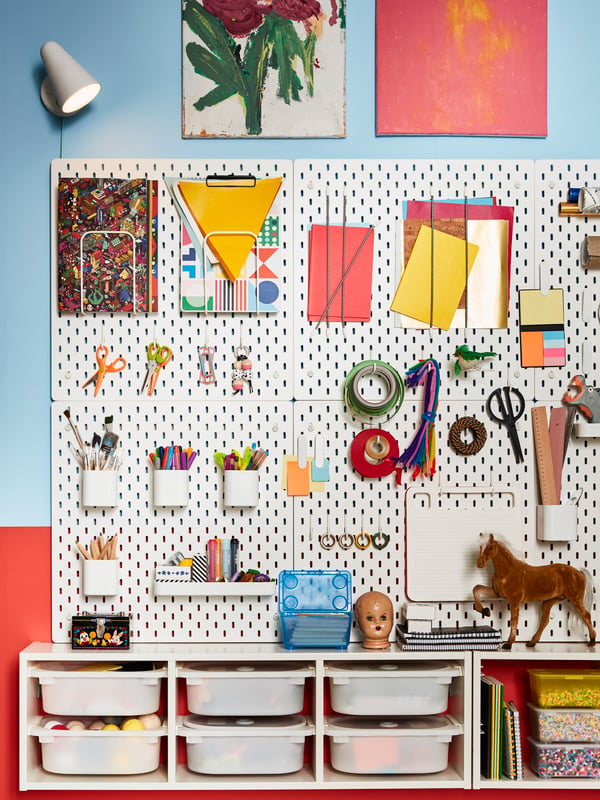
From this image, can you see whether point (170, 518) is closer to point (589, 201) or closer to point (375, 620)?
point (375, 620)

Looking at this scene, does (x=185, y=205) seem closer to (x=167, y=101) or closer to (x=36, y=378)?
(x=167, y=101)

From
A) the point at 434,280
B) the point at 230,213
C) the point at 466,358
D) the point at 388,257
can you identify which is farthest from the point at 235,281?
the point at 466,358

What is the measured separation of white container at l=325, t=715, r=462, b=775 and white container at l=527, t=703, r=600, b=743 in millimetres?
215

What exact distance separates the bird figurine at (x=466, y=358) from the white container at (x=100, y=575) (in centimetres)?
100

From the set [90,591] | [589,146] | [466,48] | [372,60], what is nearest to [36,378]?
[90,591]

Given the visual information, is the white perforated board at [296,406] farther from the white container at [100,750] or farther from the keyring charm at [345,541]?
the white container at [100,750]

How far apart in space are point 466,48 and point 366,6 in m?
0.28

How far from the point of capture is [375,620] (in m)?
2.04

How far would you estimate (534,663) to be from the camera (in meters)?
2.18

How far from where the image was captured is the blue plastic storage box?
203 centimetres

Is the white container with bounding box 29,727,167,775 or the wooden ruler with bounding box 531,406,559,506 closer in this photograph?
the white container with bounding box 29,727,167,775

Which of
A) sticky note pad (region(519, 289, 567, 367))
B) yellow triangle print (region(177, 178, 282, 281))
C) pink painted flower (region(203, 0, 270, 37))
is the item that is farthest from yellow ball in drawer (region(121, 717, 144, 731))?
pink painted flower (region(203, 0, 270, 37))

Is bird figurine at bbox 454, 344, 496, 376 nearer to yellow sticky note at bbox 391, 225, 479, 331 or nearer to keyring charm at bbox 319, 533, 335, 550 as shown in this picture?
yellow sticky note at bbox 391, 225, 479, 331

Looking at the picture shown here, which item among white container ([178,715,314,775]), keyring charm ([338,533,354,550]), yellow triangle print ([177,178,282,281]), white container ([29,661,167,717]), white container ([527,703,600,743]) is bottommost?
white container ([178,715,314,775])
